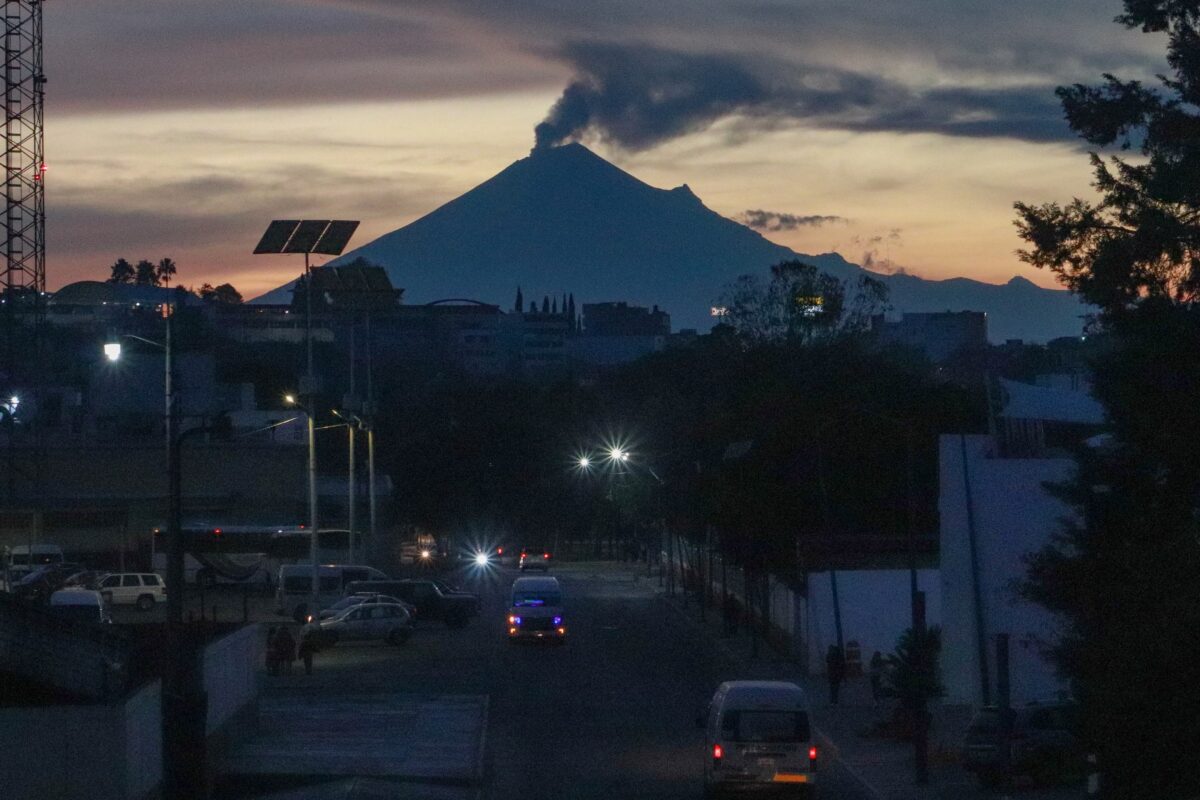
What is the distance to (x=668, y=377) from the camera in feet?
382

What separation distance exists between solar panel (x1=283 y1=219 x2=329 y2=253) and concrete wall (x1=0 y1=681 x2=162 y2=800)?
3538 centimetres

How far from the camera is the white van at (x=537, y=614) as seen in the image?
51.1 metres

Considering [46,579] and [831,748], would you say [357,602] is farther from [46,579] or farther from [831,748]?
[831,748]

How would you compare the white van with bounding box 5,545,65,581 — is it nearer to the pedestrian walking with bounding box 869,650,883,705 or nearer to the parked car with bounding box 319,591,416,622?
the parked car with bounding box 319,591,416,622

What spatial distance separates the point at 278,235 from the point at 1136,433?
1501 inches

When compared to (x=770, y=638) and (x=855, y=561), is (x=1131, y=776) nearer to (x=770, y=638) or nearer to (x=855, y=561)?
(x=855, y=561)

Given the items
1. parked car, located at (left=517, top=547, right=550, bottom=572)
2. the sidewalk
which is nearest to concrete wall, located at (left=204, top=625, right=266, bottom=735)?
the sidewalk

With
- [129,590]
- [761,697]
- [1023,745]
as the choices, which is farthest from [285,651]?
[1023,745]

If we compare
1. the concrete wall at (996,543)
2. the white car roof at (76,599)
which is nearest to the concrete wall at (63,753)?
the concrete wall at (996,543)

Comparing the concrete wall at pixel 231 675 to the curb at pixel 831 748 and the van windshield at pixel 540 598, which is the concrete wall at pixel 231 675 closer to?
the curb at pixel 831 748

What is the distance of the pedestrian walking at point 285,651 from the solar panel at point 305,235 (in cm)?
1458

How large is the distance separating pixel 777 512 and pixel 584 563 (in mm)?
60990

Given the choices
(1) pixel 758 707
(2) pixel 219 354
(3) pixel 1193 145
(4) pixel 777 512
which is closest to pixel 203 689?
(1) pixel 758 707

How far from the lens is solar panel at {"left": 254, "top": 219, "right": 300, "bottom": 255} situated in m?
54.3
